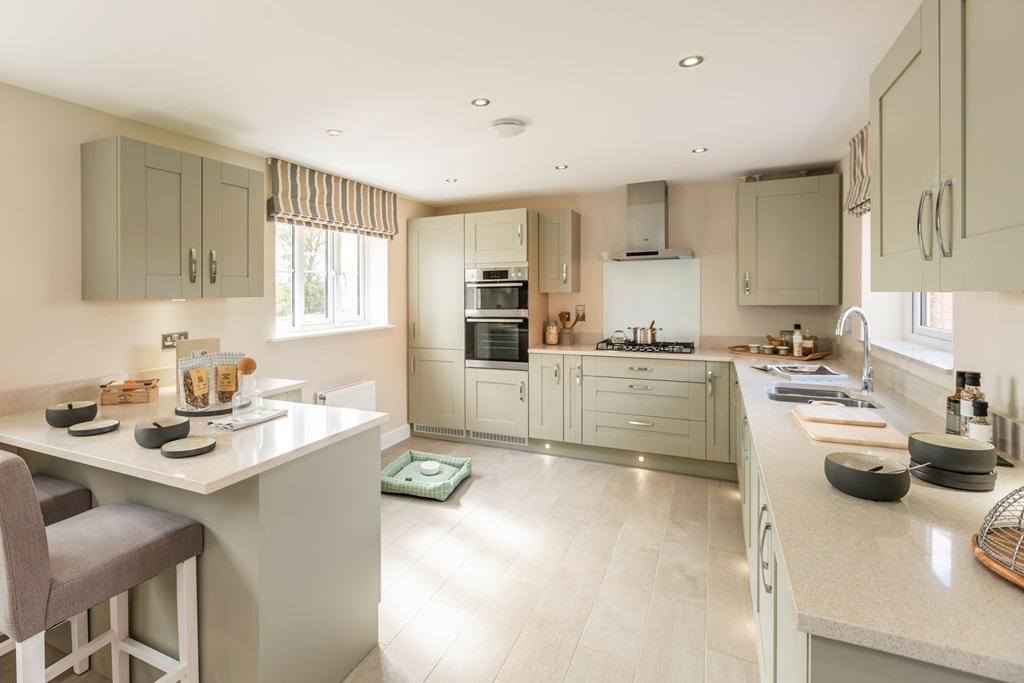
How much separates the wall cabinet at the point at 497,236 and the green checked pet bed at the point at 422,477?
5.88ft

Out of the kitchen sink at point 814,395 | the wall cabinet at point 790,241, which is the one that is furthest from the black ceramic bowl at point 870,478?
the wall cabinet at point 790,241

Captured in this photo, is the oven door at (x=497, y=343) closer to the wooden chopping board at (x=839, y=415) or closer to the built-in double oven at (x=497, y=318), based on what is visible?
the built-in double oven at (x=497, y=318)

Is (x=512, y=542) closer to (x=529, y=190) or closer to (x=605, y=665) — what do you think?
(x=605, y=665)

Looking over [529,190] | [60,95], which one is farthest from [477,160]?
[60,95]

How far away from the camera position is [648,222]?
421 cm

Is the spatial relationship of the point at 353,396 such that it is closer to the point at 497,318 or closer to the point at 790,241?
the point at 497,318

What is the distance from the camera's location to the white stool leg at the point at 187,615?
5.22ft

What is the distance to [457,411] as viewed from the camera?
472 cm

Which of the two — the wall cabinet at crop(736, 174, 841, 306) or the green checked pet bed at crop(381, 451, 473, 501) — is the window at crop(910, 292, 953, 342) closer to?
the wall cabinet at crop(736, 174, 841, 306)

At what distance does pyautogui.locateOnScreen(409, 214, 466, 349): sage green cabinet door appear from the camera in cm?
467

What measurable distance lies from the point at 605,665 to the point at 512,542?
40.1 inches

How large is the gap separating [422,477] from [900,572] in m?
3.13

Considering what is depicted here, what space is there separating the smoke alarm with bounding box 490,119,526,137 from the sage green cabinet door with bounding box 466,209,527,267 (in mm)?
1573

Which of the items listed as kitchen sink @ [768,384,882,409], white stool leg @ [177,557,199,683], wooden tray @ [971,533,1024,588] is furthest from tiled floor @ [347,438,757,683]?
wooden tray @ [971,533,1024,588]
